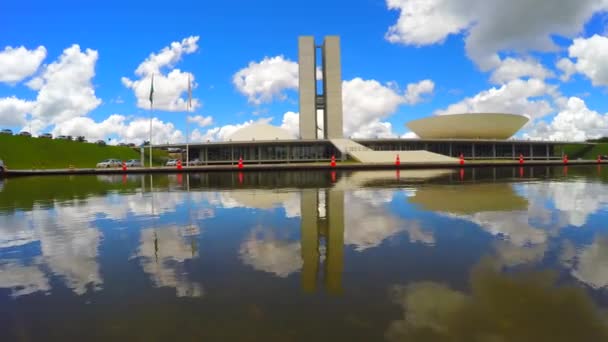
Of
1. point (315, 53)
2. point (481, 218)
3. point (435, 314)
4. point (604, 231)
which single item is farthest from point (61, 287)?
point (315, 53)

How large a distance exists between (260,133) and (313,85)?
1370 cm

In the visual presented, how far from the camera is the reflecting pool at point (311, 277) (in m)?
3.34

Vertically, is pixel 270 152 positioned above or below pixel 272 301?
above

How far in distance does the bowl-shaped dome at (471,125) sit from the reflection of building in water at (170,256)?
209 feet

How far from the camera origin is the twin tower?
69.8m

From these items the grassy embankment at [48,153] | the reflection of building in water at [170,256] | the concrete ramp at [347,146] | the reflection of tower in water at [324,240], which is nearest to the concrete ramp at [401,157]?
the concrete ramp at [347,146]

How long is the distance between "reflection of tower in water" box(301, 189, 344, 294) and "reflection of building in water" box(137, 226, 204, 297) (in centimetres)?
137

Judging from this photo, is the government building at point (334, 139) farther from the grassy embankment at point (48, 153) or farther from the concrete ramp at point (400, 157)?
the grassy embankment at point (48, 153)

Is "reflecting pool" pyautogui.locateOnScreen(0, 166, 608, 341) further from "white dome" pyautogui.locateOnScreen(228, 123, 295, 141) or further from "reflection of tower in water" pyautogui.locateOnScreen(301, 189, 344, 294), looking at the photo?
"white dome" pyautogui.locateOnScreen(228, 123, 295, 141)

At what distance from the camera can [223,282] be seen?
14.8ft

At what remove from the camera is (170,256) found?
570 cm

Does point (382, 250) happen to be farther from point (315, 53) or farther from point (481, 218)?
point (315, 53)

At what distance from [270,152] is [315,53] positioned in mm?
23647

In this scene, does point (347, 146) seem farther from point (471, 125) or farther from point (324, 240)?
point (324, 240)
